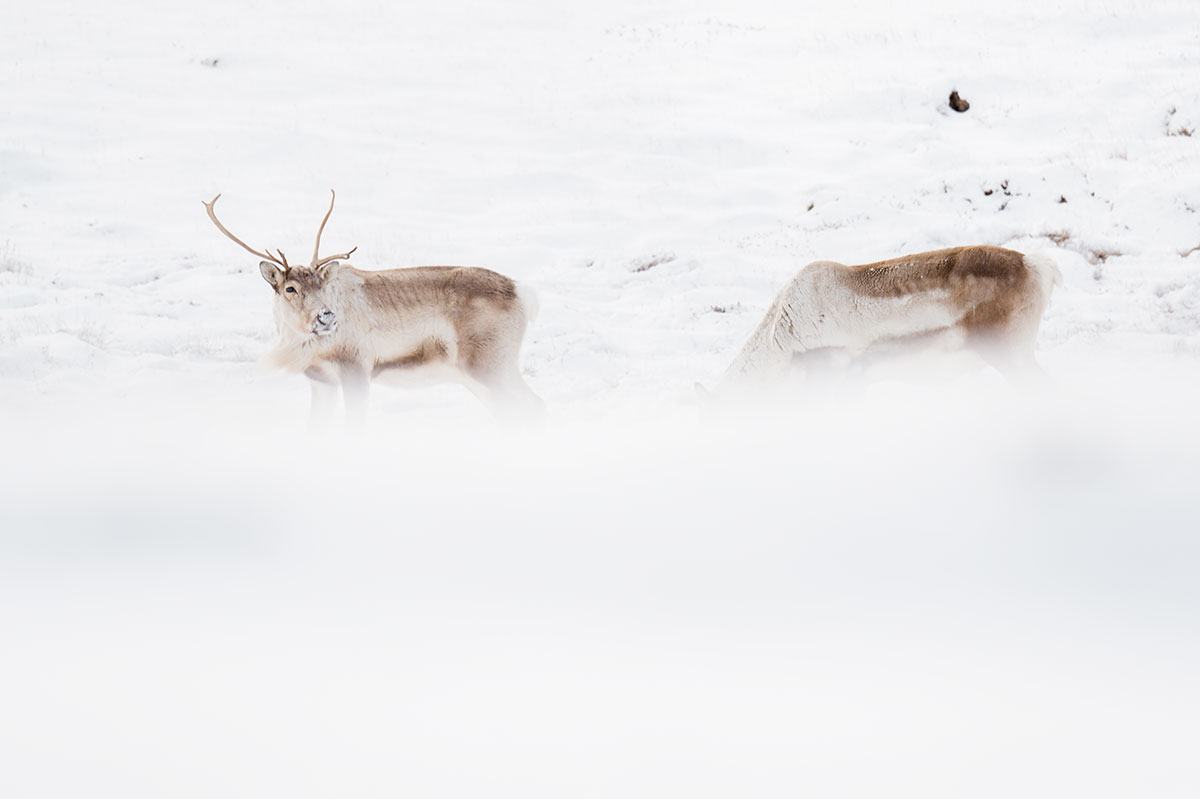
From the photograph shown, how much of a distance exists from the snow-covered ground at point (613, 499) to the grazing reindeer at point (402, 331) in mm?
382

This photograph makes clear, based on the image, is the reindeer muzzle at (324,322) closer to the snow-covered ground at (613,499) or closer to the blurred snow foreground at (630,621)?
the snow-covered ground at (613,499)

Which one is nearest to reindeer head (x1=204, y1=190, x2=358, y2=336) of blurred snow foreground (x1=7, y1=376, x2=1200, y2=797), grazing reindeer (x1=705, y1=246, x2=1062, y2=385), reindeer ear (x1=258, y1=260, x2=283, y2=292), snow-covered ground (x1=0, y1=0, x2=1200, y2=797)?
reindeer ear (x1=258, y1=260, x2=283, y2=292)

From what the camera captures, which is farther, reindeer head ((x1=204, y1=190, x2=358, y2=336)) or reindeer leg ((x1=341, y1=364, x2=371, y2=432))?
reindeer leg ((x1=341, y1=364, x2=371, y2=432))

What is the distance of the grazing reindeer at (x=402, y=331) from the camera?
22.6ft

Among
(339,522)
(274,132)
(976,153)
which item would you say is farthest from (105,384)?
(976,153)

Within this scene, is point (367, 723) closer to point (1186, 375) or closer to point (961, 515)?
point (961, 515)

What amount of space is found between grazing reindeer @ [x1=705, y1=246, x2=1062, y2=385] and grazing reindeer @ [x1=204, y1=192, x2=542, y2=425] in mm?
1528

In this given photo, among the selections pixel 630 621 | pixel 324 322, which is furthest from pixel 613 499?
pixel 324 322

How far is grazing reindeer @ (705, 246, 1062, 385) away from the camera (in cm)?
709

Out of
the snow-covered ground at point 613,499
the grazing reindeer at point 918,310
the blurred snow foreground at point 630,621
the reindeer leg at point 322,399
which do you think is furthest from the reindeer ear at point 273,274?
the grazing reindeer at point 918,310

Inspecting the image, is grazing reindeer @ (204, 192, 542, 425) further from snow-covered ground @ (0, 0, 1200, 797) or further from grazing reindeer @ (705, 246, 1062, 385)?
grazing reindeer @ (705, 246, 1062, 385)

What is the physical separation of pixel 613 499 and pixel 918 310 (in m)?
3.01

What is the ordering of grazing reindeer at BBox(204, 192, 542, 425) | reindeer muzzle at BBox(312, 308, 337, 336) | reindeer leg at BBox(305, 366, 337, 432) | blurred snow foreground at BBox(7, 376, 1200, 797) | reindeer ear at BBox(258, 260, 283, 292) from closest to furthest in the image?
blurred snow foreground at BBox(7, 376, 1200, 797), reindeer muzzle at BBox(312, 308, 337, 336), reindeer ear at BBox(258, 260, 283, 292), grazing reindeer at BBox(204, 192, 542, 425), reindeer leg at BBox(305, 366, 337, 432)

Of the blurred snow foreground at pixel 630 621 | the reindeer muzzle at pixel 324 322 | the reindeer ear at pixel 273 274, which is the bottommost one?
the blurred snow foreground at pixel 630 621
